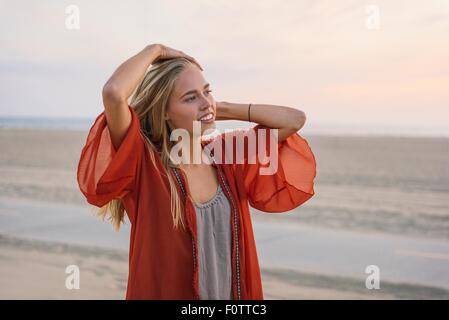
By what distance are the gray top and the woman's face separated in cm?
27

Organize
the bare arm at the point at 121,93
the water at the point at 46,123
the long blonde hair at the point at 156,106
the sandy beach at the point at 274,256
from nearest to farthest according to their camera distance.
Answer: the bare arm at the point at 121,93 < the long blonde hair at the point at 156,106 < the sandy beach at the point at 274,256 < the water at the point at 46,123

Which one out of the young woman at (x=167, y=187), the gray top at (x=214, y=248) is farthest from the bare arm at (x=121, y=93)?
the gray top at (x=214, y=248)

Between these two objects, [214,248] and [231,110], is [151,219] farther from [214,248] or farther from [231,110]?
[231,110]

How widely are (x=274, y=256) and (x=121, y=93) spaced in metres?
5.16

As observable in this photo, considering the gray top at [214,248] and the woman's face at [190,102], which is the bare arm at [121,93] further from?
the gray top at [214,248]

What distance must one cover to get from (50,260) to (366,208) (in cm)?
567

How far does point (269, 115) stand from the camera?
2.43 metres

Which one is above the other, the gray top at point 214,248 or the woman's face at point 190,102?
the woman's face at point 190,102

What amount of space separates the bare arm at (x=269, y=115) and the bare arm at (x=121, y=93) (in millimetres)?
395

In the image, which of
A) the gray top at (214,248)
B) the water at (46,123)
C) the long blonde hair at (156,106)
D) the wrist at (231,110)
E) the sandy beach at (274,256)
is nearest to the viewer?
the gray top at (214,248)

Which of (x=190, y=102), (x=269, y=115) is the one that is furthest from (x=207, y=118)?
(x=269, y=115)

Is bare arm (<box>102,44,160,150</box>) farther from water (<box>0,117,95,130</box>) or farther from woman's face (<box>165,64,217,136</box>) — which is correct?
water (<box>0,117,95,130</box>)

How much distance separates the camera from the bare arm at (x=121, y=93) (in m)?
2.01

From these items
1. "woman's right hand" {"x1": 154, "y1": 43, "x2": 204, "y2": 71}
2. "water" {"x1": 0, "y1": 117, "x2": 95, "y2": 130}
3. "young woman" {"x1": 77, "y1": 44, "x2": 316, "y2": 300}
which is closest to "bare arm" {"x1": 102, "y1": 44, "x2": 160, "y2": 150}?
"young woman" {"x1": 77, "y1": 44, "x2": 316, "y2": 300}
